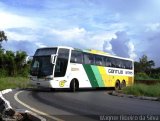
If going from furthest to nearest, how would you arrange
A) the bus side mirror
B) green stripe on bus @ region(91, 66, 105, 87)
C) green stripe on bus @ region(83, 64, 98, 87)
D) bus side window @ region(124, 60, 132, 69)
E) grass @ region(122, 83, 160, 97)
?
bus side window @ region(124, 60, 132, 69), green stripe on bus @ region(91, 66, 105, 87), green stripe on bus @ region(83, 64, 98, 87), the bus side mirror, grass @ region(122, 83, 160, 97)

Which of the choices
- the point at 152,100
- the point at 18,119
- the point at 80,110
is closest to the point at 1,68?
the point at 152,100

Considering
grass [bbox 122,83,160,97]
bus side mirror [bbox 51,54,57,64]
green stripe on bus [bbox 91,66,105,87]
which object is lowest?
grass [bbox 122,83,160,97]

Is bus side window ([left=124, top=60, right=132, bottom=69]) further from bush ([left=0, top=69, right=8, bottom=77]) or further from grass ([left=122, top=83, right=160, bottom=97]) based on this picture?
bush ([left=0, top=69, right=8, bottom=77])

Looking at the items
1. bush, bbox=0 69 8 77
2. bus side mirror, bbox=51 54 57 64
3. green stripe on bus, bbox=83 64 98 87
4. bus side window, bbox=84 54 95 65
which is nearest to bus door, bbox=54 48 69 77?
bus side mirror, bbox=51 54 57 64

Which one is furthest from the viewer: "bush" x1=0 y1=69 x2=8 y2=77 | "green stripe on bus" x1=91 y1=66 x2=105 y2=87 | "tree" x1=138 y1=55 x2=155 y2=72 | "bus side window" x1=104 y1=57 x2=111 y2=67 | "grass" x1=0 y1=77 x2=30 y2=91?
"tree" x1=138 y1=55 x2=155 y2=72

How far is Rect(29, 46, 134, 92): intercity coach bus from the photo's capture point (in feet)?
98.5

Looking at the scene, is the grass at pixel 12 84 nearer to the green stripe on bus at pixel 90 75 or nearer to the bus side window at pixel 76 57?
the green stripe on bus at pixel 90 75

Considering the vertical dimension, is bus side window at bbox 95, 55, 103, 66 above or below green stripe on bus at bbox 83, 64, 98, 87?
above

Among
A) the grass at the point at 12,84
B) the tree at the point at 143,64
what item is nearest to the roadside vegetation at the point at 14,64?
the grass at the point at 12,84

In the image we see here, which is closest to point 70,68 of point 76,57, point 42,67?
point 76,57

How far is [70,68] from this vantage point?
3120cm

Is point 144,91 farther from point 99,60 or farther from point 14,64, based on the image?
point 14,64

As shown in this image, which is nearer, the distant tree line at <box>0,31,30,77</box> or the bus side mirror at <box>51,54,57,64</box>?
the bus side mirror at <box>51,54,57,64</box>

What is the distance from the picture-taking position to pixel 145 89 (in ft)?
95.8
